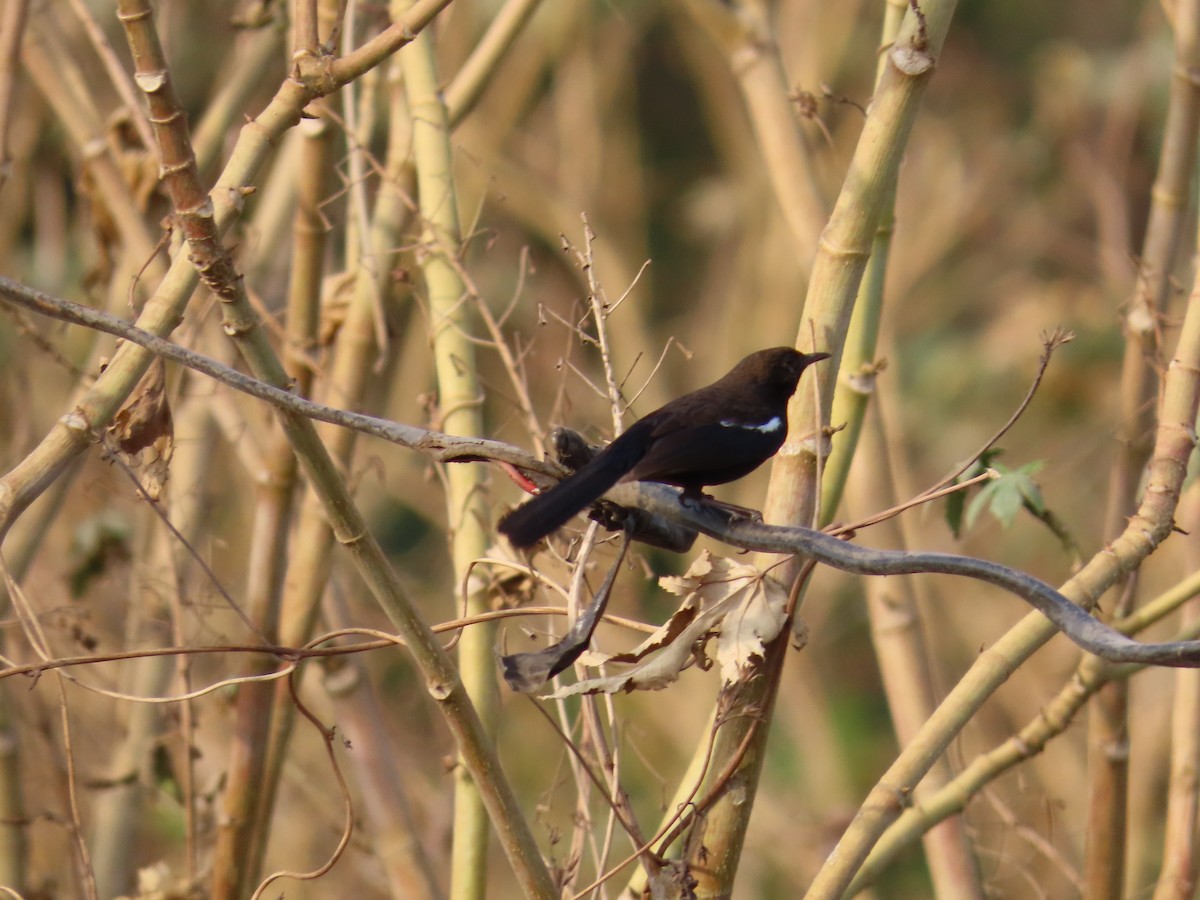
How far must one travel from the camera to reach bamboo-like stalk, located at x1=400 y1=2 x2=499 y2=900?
277 cm

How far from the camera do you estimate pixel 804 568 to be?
7.43 feet

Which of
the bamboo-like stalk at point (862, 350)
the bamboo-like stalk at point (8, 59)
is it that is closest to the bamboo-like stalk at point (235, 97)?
the bamboo-like stalk at point (8, 59)

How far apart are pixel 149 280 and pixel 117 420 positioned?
159 cm

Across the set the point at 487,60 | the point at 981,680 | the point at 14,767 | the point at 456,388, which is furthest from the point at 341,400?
the point at 981,680

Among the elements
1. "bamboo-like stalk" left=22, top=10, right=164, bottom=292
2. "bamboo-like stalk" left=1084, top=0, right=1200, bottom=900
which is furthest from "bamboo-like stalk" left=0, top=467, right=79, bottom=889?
"bamboo-like stalk" left=1084, top=0, right=1200, bottom=900

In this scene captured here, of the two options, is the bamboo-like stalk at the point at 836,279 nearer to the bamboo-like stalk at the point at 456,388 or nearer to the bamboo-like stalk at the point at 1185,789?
the bamboo-like stalk at the point at 456,388

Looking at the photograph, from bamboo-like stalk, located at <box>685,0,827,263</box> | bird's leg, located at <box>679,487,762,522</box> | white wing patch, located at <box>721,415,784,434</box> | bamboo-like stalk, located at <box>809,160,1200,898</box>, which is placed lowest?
bamboo-like stalk, located at <box>809,160,1200,898</box>

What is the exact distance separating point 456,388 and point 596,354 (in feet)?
16.4

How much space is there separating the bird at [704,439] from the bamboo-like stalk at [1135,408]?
82cm

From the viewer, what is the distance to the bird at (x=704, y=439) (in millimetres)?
2164

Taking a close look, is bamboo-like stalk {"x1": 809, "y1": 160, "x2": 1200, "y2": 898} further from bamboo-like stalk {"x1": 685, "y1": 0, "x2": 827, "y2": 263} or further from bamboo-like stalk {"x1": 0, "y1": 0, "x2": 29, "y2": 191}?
bamboo-like stalk {"x1": 0, "y1": 0, "x2": 29, "y2": 191}

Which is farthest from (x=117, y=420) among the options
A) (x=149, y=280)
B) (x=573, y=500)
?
(x=149, y=280)

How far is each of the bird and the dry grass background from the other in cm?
40

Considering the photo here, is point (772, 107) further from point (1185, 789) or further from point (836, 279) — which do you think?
point (1185, 789)
